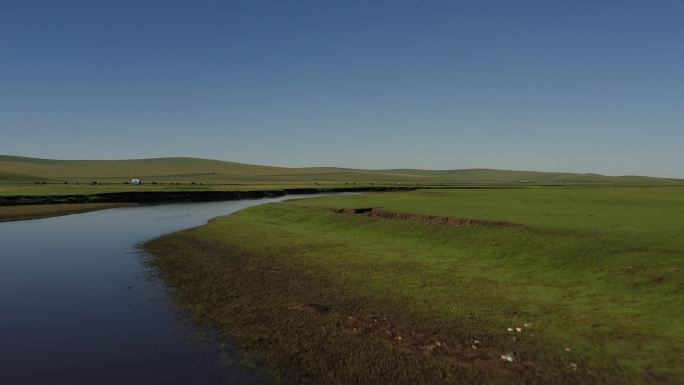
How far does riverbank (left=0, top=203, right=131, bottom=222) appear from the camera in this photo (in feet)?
176

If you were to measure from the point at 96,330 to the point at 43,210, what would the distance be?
55785mm

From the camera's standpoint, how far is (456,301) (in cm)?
1692

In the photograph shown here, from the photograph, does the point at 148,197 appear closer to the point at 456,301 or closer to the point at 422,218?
the point at 422,218

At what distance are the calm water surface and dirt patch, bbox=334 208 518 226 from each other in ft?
63.9

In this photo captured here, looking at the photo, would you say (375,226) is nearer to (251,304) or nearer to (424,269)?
(424,269)

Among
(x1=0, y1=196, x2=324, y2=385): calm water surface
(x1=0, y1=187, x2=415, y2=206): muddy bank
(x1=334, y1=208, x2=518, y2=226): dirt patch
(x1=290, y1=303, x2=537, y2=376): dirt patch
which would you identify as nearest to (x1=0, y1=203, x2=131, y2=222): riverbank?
(x1=0, y1=187, x2=415, y2=206): muddy bank

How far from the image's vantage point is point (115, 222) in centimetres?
4941

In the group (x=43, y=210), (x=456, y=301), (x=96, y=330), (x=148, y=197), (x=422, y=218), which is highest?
(x=422, y=218)

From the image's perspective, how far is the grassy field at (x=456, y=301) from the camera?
11.9 meters

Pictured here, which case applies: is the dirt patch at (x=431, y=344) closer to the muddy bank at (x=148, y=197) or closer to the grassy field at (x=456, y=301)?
the grassy field at (x=456, y=301)

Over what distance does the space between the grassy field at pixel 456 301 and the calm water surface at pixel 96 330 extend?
46.3 inches

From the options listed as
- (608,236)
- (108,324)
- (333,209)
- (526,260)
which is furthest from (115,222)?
(608,236)

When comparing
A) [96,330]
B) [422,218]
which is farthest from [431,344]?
[422,218]

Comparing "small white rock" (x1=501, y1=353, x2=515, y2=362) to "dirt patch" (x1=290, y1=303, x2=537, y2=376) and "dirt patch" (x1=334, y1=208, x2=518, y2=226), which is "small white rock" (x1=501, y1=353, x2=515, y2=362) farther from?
"dirt patch" (x1=334, y1=208, x2=518, y2=226)
